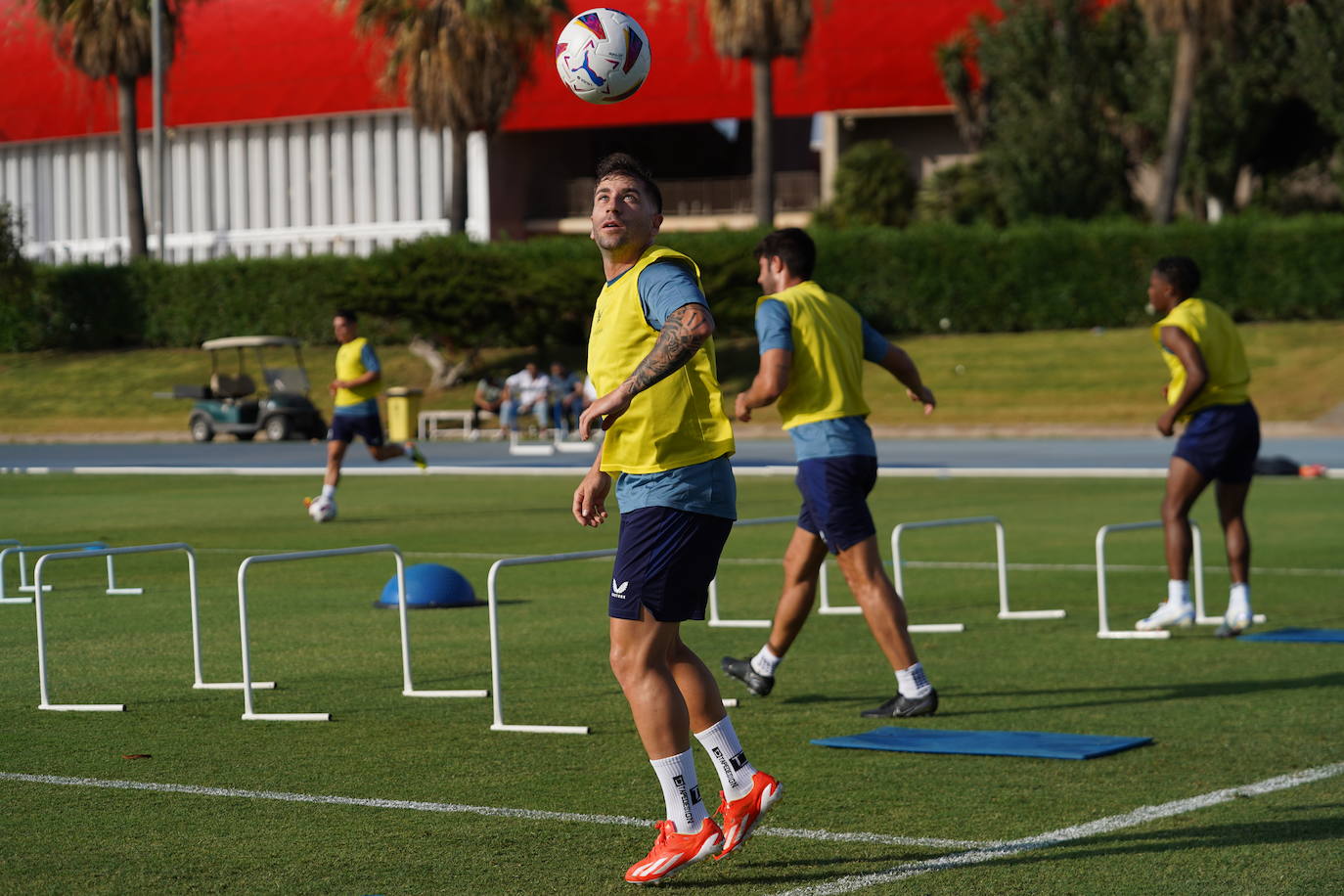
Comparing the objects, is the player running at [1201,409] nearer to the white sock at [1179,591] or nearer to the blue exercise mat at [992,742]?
the white sock at [1179,591]

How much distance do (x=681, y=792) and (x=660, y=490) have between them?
889 millimetres

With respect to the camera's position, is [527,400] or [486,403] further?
[486,403]

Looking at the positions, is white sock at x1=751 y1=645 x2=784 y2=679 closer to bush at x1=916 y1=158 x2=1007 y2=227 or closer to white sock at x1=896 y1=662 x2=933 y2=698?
white sock at x1=896 y1=662 x2=933 y2=698

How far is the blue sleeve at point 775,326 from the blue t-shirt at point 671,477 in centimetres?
260

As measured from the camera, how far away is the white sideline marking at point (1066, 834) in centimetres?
538

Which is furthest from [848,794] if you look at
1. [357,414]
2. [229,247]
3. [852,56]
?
[229,247]

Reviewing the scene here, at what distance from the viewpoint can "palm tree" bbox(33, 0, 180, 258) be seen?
2126 inches

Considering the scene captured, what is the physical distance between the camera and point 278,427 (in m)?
40.4

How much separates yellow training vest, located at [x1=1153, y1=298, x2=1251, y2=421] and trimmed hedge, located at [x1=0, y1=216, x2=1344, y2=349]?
3674cm

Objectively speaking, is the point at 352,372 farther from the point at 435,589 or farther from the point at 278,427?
the point at 278,427

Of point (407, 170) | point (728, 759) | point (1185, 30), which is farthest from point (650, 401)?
point (407, 170)

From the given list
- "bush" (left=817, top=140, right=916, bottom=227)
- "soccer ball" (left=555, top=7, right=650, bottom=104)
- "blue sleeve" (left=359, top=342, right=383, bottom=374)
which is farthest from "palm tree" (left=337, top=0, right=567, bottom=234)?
"soccer ball" (left=555, top=7, right=650, bottom=104)

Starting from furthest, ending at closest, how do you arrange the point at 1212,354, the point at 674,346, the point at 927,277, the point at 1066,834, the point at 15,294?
the point at 15,294, the point at 927,277, the point at 1212,354, the point at 1066,834, the point at 674,346

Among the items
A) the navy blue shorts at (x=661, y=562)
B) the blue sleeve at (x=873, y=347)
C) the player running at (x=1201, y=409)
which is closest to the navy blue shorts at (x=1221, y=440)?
the player running at (x=1201, y=409)
